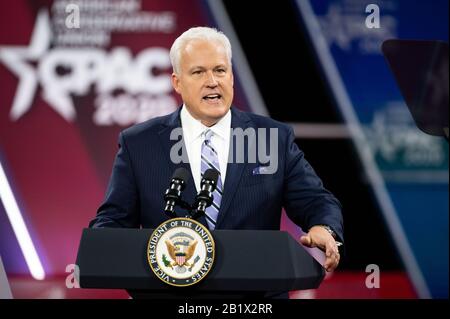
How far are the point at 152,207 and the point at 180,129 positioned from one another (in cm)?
30

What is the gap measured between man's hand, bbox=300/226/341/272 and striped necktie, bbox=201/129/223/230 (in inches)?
13.8

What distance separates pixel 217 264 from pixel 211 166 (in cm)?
53

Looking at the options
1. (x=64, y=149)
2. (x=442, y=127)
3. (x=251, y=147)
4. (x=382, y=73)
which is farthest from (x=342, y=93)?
(x=251, y=147)

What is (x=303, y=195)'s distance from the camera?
2.52 meters

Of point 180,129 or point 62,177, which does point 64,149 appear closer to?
point 62,177

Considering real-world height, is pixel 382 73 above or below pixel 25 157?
above

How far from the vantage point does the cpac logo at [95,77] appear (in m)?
4.03

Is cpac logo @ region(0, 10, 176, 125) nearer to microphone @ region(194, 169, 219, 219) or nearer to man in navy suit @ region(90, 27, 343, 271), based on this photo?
man in navy suit @ region(90, 27, 343, 271)

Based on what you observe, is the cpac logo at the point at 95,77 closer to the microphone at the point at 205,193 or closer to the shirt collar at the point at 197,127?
the shirt collar at the point at 197,127

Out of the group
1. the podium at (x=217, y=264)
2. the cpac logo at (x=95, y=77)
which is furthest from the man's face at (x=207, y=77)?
the cpac logo at (x=95, y=77)

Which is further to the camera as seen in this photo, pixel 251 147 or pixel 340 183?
pixel 340 183

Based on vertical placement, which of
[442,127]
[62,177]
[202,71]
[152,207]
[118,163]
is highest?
[442,127]

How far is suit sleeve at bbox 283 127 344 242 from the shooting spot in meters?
2.45

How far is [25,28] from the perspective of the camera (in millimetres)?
4051
